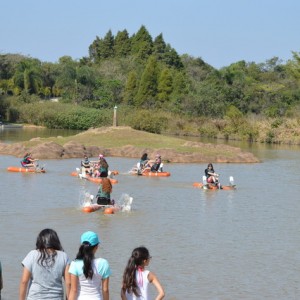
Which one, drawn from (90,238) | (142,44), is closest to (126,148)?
(90,238)

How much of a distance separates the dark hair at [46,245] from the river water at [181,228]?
536 cm

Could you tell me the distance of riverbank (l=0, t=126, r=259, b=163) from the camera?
44.0 m

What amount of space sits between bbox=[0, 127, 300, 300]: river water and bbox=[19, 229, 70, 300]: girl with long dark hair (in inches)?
209

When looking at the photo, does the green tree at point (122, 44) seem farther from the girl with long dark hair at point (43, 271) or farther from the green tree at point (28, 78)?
the girl with long dark hair at point (43, 271)

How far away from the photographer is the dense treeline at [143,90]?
8319cm

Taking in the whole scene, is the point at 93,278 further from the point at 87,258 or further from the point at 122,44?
the point at 122,44

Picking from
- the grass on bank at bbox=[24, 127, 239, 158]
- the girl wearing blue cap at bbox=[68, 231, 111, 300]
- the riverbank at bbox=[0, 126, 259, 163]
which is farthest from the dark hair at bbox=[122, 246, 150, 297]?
the grass on bank at bbox=[24, 127, 239, 158]

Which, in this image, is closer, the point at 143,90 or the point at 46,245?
the point at 46,245

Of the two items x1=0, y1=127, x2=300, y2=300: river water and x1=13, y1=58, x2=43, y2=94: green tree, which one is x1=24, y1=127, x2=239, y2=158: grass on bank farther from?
x1=13, y1=58, x2=43, y2=94: green tree

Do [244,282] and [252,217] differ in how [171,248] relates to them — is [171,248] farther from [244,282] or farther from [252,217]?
[252,217]

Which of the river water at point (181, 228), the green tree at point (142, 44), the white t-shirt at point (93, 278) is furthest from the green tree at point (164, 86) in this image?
the white t-shirt at point (93, 278)

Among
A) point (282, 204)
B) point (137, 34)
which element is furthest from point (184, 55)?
point (282, 204)

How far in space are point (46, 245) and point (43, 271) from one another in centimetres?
28

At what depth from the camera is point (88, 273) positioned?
8133 mm
